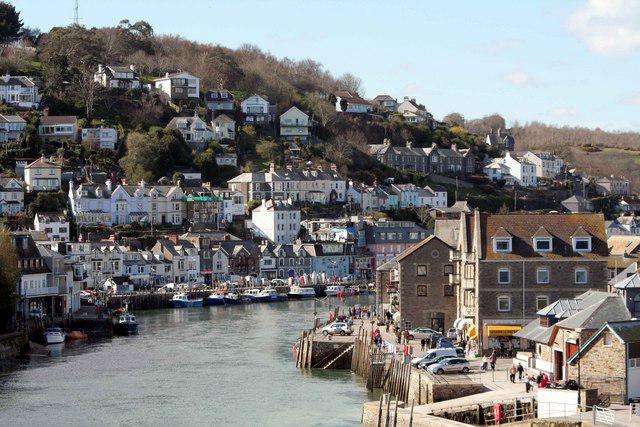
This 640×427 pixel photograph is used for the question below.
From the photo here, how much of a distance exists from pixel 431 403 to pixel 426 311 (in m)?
17.7

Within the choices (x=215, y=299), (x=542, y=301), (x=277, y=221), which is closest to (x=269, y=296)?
(x=215, y=299)

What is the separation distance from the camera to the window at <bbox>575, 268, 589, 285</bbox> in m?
51.2

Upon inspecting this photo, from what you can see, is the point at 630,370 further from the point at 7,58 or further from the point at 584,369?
the point at 7,58

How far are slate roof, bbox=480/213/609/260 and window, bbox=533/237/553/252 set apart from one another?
17cm

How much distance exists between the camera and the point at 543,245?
5169 cm

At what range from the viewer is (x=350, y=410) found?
43.7 metres

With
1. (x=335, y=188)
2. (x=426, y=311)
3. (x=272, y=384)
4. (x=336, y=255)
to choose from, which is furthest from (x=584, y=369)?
(x=335, y=188)

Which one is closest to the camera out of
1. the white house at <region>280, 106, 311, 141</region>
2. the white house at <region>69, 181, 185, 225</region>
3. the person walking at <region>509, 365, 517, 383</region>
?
the person walking at <region>509, 365, 517, 383</region>

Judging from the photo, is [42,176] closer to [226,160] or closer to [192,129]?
[192,129]

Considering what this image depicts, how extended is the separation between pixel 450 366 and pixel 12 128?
91.9m

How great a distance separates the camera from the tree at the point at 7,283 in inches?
2429

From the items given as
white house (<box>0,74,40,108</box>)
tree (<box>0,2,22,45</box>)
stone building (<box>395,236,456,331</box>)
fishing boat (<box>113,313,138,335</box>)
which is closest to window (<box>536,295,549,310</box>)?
stone building (<box>395,236,456,331</box>)

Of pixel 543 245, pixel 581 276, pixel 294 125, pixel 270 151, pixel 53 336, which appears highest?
pixel 294 125

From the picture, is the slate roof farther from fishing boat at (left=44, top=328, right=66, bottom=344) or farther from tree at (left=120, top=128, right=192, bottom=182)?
tree at (left=120, top=128, right=192, bottom=182)
